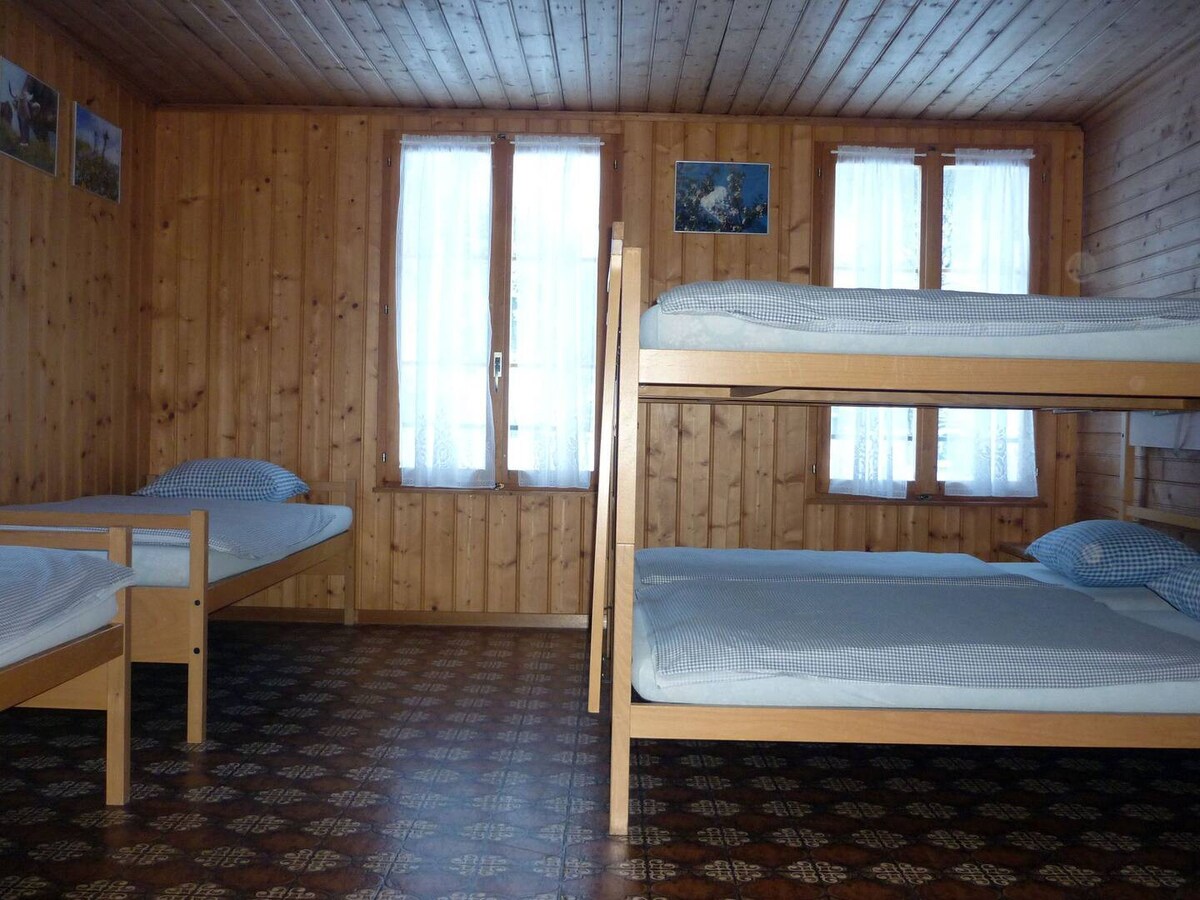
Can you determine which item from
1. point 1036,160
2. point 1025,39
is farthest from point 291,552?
point 1036,160

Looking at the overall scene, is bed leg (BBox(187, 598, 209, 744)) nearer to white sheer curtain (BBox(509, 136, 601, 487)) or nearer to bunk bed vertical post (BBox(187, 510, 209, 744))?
bunk bed vertical post (BBox(187, 510, 209, 744))

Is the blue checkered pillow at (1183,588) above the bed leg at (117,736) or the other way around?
above

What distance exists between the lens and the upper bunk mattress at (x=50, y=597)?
5.78 ft

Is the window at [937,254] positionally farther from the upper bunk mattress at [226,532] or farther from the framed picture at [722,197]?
the upper bunk mattress at [226,532]

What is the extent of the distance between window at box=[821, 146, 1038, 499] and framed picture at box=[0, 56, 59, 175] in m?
3.12

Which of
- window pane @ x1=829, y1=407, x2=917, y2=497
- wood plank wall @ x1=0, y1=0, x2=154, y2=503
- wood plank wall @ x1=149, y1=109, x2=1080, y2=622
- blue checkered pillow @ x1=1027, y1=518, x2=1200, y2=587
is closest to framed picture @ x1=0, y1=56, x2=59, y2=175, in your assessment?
wood plank wall @ x1=0, y1=0, x2=154, y2=503

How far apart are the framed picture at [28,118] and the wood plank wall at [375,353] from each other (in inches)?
33.8

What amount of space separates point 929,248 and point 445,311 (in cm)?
215

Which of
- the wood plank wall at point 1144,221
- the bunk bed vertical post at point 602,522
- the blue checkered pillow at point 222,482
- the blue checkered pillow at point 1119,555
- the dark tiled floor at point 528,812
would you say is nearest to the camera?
the dark tiled floor at point 528,812

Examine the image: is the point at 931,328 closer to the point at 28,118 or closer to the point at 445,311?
the point at 445,311

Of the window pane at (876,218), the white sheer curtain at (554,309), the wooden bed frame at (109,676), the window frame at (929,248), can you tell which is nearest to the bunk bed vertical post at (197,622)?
the wooden bed frame at (109,676)

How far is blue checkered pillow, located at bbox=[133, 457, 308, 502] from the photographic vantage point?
396 cm

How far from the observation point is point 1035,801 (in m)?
2.39

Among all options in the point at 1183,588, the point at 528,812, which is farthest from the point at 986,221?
the point at 528,812
